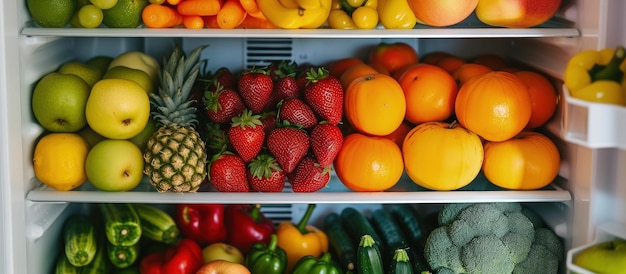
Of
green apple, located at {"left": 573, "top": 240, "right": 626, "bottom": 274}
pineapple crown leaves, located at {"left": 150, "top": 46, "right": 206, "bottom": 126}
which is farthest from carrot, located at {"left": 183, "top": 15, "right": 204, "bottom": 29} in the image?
green apple, located at {"left": 573, "top": 240, "right": 626, "bottom": 274}

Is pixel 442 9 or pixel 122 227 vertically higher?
pixel 442 9

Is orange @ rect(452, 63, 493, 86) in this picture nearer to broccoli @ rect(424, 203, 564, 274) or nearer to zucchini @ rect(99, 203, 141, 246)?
broccoli @ rect(424, 203, 564, 274)

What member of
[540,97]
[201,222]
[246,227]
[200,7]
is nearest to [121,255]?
[201,222]

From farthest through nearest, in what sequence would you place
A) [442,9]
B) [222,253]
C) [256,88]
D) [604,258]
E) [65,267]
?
[222,253] < [65,267] < [256,88] < [442,9] < [604,258]

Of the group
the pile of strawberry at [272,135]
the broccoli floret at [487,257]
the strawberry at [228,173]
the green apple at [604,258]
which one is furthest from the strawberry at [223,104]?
the green apple at [604,258]

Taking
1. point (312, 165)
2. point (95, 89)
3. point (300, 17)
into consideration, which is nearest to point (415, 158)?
point (312, 165)

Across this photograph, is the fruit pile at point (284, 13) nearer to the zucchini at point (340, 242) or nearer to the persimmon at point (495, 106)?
the persimmon at point (495, 106)

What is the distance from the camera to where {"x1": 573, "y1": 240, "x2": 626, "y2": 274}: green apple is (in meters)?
1.50

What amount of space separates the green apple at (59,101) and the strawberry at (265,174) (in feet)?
1.37

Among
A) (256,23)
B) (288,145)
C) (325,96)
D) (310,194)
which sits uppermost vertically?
(256,23)

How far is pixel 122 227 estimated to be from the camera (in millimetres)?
1956

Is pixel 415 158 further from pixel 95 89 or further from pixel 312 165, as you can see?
pixel 95 89

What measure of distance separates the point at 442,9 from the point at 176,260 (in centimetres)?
90

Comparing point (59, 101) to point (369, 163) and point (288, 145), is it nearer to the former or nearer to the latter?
point (288, 145)
